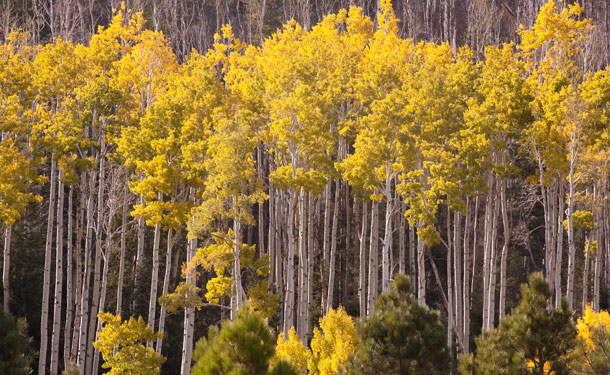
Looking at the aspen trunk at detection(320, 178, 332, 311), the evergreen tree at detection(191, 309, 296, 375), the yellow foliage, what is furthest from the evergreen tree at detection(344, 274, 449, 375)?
the aspen trunk at detection(320, 178, 332, 311)

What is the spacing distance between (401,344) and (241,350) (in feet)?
17.8

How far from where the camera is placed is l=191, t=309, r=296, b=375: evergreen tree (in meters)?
11.4

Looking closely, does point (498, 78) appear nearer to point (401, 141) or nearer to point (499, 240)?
point (401, 141)

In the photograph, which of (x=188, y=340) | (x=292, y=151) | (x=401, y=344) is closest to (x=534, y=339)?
(x=401, y=344)

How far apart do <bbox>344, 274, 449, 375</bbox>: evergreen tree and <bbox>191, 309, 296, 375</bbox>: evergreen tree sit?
14.7 ft

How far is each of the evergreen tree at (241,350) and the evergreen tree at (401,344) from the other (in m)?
4.47

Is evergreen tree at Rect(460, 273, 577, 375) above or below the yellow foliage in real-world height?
above

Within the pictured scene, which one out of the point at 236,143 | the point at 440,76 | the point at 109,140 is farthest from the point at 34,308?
the point at 440,76

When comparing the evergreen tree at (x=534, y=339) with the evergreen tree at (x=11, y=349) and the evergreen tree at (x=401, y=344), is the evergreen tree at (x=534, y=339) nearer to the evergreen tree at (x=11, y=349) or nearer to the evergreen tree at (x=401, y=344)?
the evergreen tree at (x=401, y=344)

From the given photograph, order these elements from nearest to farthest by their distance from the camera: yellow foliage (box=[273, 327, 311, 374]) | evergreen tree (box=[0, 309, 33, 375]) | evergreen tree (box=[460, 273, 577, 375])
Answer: evergreen tree (box=[0, 309, 33, 375]) < evergreen tree (box=[460, 273, 577, 375]) < yellow foliage (box=[273, 327, 311, 374])

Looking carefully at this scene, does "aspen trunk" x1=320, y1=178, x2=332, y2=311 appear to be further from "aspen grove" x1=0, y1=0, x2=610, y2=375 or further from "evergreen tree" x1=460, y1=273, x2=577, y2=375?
"evergreen tree" x1=460, y1=273, x2=577, y2=375

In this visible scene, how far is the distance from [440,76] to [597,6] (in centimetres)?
3228

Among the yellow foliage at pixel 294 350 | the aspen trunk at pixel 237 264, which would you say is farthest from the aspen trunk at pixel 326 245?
the yellow foliage at pixel 294 350

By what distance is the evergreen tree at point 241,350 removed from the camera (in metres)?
11.4
